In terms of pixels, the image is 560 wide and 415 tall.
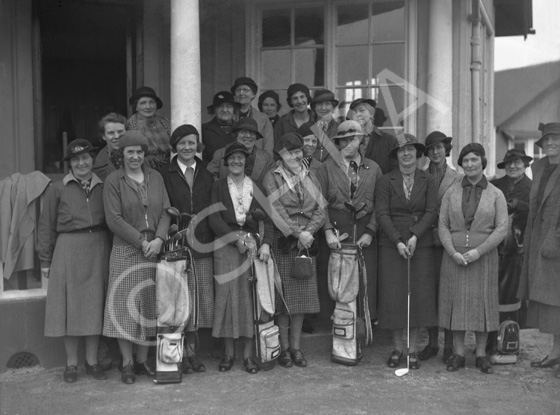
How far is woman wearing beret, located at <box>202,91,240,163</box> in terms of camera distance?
5867 millimetres

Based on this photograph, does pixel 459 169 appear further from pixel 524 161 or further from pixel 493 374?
pixel 493 374

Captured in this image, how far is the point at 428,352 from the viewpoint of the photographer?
5637mm

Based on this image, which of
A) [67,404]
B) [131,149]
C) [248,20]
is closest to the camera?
[67,404]

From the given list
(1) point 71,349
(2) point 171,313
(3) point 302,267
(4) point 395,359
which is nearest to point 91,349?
Answer: (1) point 71,349

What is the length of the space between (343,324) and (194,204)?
151 cm

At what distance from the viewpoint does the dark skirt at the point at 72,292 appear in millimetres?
5000

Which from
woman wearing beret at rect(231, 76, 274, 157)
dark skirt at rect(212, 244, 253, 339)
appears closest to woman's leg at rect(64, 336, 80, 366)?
dark skirt at rect(212, 244, 253, 339)

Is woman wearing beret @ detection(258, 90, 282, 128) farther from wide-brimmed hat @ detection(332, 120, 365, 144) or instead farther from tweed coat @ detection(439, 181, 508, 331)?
tweed coat @ detection(439, 181, 508, 331)

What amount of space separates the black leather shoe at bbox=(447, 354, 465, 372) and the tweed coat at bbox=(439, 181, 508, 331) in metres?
0.26

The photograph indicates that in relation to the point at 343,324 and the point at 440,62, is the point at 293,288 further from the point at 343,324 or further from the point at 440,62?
the point at 440,62

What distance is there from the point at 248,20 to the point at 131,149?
3.11m

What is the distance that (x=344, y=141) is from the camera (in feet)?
18.1

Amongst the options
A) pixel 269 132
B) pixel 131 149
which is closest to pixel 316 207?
pixel 269 132

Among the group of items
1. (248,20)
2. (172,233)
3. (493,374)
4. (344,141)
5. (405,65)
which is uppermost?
(248,20)
